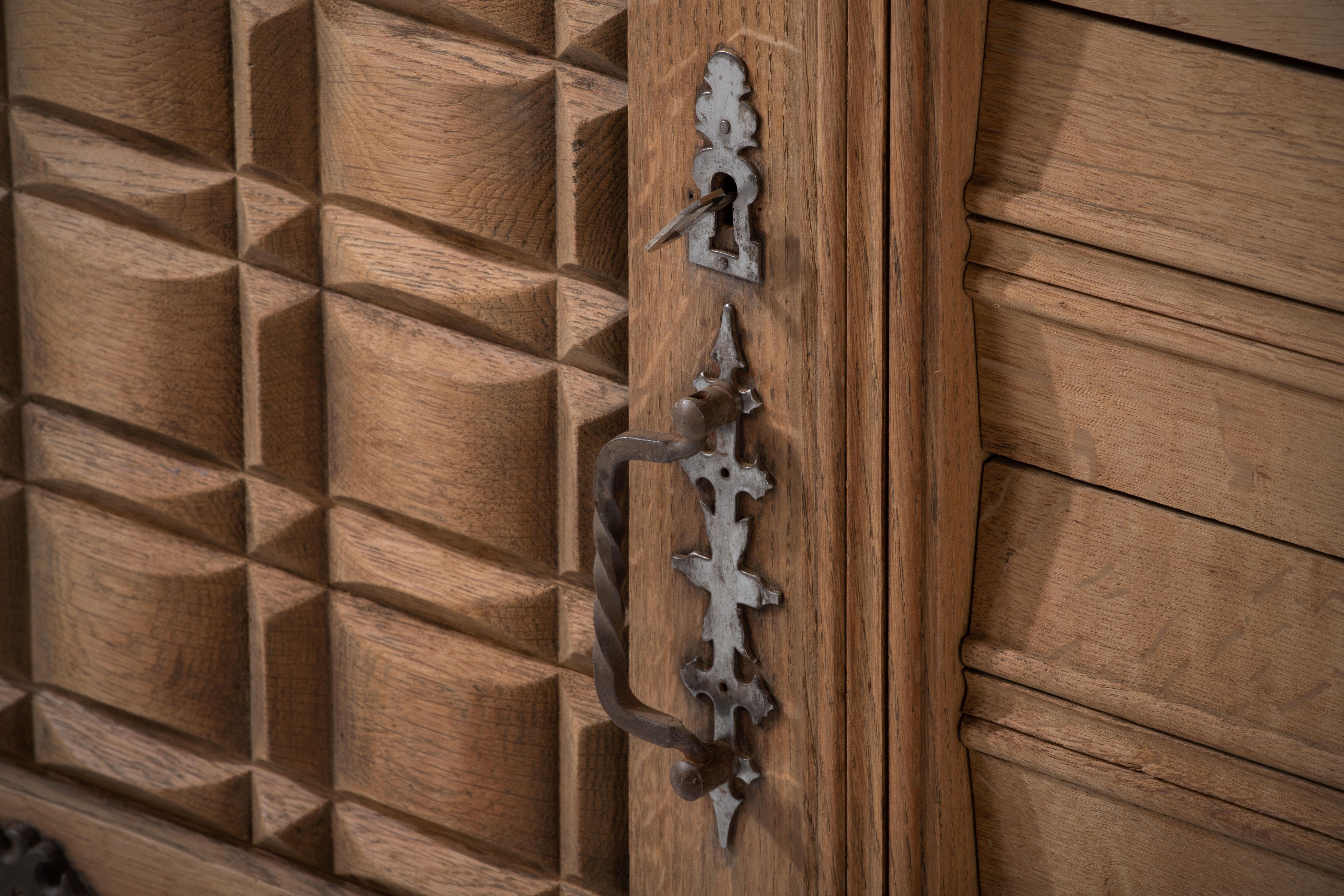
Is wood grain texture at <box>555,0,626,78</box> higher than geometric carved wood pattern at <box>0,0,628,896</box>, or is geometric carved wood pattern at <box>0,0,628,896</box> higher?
wood grain texture at <box>555,0,626,78</box>

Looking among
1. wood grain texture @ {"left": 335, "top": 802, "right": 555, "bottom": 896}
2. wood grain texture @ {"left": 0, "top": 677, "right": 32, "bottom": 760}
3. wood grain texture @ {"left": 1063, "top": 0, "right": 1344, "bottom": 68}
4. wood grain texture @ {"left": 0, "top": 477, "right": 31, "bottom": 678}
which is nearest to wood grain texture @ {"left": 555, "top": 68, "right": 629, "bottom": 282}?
wood grain texture @ {"left": 1063, "top": 0, "right": 1344, "bottom": 68}

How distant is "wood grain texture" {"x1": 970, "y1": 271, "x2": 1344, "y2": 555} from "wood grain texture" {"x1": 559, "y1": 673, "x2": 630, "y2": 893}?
0.40m

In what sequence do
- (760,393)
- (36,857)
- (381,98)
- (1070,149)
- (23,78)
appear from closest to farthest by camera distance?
(1070,149) < (760,393) < (381,98) < (23,78) < (36,857)

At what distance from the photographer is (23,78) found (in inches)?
48.3

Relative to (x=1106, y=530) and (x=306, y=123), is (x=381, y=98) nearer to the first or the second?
(x=306, y=123)

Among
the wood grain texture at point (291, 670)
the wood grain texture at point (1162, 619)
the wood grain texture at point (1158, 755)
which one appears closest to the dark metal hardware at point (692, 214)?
the wood grain texture at point (1162, 619)

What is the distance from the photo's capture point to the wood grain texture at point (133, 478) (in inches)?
49.7

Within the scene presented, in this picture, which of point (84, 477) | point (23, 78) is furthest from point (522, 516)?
point (23, 78)

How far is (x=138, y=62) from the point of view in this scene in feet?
3.85

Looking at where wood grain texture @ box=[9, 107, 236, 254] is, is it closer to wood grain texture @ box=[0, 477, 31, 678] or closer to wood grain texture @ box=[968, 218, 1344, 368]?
wood grain texture @ box=[0, 477, 31, 678]

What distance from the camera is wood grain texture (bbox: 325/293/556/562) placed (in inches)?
44.0

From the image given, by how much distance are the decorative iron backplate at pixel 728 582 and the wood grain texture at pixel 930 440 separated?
0.28 ft

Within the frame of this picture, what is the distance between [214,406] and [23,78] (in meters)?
0.31

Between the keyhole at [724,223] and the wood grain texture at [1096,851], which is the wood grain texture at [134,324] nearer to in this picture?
the keyhole at [724,223]
